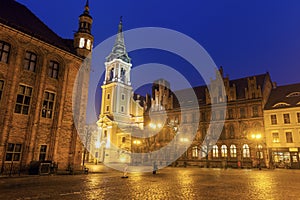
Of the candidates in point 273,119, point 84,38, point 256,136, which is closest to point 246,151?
point 256,136

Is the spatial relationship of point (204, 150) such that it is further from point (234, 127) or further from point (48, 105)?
point (48, 105)

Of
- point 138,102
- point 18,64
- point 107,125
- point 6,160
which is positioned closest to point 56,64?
point 18,64

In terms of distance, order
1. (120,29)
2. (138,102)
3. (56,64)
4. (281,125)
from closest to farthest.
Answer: (56,64) < (281,125) < (138,102) < (120,29)

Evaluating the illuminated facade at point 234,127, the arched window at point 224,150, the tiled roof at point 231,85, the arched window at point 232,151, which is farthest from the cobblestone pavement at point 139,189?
the tiled roof at point 231,85

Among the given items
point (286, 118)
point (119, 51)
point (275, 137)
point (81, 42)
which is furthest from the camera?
point (119, 51)

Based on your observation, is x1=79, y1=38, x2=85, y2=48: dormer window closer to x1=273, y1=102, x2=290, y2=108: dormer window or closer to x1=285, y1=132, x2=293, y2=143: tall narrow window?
x1=273, y1=102, x2=290, y2=108: dormer window

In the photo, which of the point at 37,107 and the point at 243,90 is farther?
the point at 243,90

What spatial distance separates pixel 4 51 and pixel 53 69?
477cm

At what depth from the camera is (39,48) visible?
2219 centimetres

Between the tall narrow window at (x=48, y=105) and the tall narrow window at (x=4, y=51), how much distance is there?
15.4ft

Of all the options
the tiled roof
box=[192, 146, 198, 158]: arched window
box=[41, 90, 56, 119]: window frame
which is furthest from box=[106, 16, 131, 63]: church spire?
box=[41, 90, 56, 119]: window frame

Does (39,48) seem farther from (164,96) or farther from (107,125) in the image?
(107,125)

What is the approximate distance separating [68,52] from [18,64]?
18.3 ft

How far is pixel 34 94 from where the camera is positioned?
2133 cm
